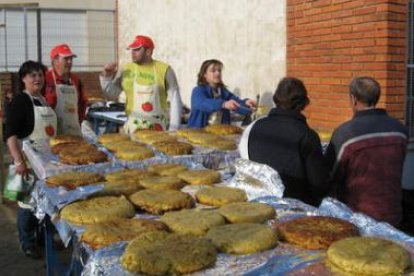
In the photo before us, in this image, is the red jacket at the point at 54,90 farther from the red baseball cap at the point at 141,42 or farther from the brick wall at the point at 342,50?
the brick wall at the point at 342,50

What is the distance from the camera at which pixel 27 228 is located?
5094 millimetres

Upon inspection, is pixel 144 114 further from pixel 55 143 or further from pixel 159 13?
pixel 159 13

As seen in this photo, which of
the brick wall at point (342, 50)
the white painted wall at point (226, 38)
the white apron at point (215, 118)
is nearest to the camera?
the brick wall at point (342, 50)

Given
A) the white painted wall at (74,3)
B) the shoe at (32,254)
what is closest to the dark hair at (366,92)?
the shoe at (32,254)

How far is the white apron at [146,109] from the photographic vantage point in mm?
5328

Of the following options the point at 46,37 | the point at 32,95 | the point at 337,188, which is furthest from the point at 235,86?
the point at 46,37

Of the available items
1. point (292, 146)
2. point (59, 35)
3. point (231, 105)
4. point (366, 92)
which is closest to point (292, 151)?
point (292, 146)

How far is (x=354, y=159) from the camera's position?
3.36 meters

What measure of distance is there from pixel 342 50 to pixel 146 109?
2063 millimetres

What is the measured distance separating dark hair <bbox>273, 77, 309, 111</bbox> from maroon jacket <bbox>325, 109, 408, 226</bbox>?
34cm

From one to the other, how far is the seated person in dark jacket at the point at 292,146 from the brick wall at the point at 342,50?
2310 mm

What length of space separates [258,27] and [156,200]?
5.22m

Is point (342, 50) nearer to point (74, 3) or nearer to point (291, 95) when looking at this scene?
point (291, 95)

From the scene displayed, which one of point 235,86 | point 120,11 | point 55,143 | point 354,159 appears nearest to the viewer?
point 354,159
